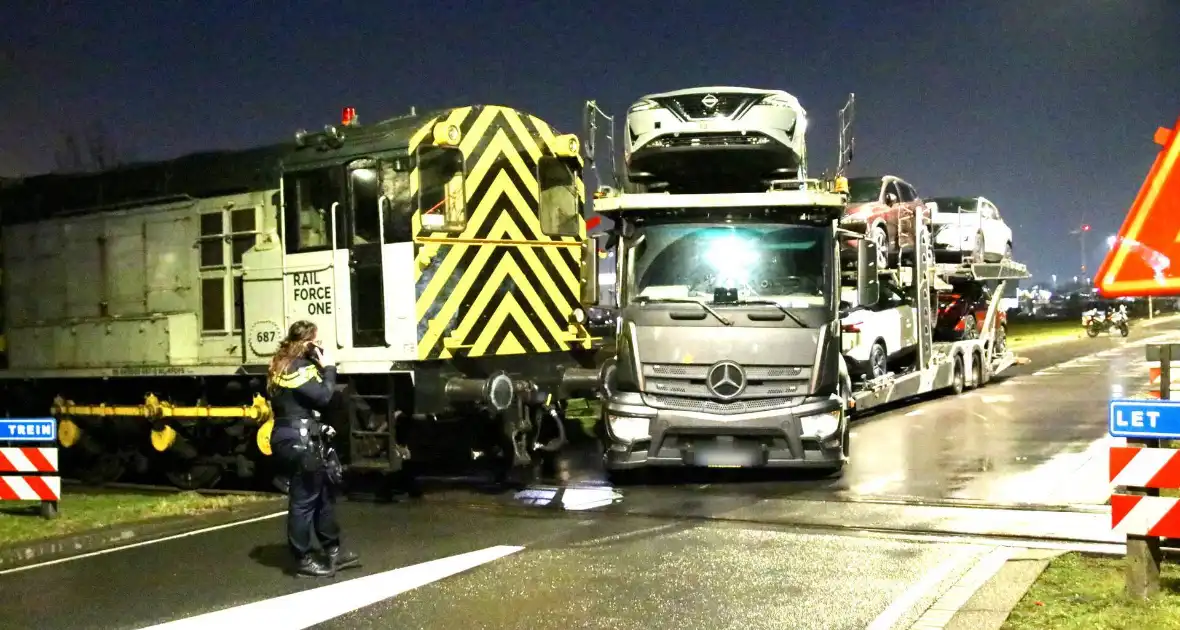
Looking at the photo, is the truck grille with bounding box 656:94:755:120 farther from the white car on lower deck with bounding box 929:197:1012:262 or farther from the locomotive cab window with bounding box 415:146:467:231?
the white car on lower deck with bounding box 929:197:1012:262

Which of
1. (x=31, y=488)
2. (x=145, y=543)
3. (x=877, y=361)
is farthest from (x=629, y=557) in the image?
(x=877, y=361)

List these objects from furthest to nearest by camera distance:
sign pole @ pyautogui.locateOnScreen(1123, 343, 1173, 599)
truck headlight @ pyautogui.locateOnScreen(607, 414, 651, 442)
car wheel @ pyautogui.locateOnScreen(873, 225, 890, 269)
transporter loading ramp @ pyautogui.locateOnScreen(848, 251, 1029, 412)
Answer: transporter loading ramp @ pyautogui.locateOnScreen(848, 251, 1029, 412) < car wheel @ pyautogui.locateOnScreen(873, 225, 890, 269) < truck headlight @ pyautogui.locateOnScreen(607, 414, 651, 442) < sign pole @ pyautogui.locateOnScreen(1123, 343, 1173, 599)

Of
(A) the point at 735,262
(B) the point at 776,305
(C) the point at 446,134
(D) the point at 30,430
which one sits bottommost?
(D) the point at 30,430

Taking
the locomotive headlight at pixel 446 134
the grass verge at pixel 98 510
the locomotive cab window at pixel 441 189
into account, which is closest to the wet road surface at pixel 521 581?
the grass verge at pixel 98 510

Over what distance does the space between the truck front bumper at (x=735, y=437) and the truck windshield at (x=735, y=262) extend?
3.73 ft

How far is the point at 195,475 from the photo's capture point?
12406 mm

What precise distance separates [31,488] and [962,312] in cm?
1544

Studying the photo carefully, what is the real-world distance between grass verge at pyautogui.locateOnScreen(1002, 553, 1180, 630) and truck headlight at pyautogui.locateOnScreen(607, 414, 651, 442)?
170 inches

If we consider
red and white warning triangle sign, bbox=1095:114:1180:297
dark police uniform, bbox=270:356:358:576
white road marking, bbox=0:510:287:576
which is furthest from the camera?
white road marking, bbox=0:510:287:576

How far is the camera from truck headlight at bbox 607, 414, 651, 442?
423 inches

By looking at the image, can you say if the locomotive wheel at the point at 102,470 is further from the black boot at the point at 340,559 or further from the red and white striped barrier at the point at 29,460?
the black boot at the point at 340,559

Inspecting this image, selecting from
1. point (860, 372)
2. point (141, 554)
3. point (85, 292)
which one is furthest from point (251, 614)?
point (860, 372)

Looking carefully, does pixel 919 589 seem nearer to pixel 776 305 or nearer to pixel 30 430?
pixel 776 305

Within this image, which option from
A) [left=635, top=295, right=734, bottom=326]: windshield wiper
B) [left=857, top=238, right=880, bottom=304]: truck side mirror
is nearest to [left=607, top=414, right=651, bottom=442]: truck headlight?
[left=635, top=295, right=734, bottom=326]: windshield wiper
